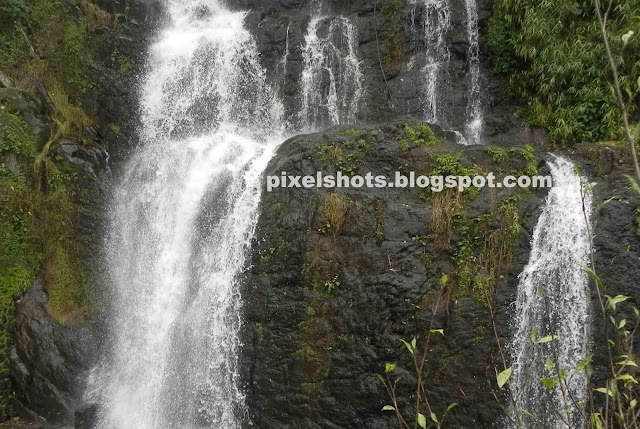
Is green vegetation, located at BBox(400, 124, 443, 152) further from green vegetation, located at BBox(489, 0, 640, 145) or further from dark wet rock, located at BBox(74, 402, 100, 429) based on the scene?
dark wet rock, located at BBox(74, 402, 100, 429)

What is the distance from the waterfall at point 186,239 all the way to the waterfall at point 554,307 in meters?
3.86

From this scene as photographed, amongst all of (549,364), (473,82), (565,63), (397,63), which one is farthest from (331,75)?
(549,364)

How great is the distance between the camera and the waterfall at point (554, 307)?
5.75m

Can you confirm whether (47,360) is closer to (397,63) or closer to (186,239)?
(186,239)

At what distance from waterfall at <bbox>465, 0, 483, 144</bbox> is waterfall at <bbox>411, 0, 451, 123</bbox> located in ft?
1.49

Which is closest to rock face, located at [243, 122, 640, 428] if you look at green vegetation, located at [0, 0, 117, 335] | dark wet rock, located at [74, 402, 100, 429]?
dark wet rock, located at [74, 402, 100, 429]

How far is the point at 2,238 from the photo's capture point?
27.2 ft

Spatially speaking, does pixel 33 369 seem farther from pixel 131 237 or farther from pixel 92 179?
pixel 92 179

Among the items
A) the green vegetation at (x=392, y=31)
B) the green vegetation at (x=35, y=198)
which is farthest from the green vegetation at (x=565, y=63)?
the green vegetation at (x=35, y=198)

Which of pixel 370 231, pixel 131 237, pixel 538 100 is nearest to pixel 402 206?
pixel 370 231

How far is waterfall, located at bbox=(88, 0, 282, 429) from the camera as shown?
Result: 7.46 m

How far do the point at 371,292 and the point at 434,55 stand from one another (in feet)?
20.3

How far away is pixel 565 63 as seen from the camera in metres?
8.88

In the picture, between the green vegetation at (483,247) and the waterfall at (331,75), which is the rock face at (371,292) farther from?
the waterfall at (331,75)
